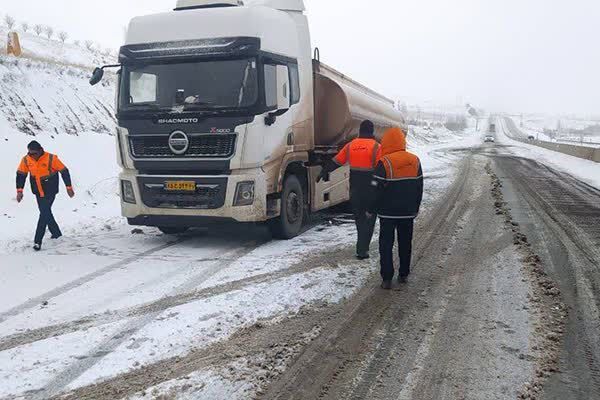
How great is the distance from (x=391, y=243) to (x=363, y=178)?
4.50 ft

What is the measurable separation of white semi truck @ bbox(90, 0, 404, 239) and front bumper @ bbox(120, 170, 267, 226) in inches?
0.6

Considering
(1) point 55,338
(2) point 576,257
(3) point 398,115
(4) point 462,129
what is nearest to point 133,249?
(1) point 55,338

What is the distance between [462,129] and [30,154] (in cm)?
12653

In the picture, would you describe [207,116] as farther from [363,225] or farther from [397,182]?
[397,182]

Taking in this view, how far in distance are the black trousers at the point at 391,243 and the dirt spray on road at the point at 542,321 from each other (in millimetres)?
1354

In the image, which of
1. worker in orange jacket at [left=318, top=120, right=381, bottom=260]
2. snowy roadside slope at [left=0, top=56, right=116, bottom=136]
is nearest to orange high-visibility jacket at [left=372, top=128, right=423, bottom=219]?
worker in orange jacket at [left=318, top=120, right=381, bottom=260]

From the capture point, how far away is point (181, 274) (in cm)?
580

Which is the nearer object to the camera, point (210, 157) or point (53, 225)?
point (210, 157)

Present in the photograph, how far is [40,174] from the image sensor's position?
7.30 meters

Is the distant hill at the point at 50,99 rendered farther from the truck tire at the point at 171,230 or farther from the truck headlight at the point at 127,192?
the truck headlight at the point at 127,192

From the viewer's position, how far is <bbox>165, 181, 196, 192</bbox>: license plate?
6875mm

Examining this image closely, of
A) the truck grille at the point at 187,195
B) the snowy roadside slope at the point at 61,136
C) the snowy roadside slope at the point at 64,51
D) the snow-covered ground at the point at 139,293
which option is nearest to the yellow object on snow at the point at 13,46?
the snowy roadside slope at the point at 61,136

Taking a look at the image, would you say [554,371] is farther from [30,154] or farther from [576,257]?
[30,154]

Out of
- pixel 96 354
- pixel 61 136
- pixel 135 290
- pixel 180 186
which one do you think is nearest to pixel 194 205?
pixel 180 186
